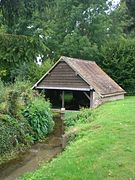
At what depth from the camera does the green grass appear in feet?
33.7

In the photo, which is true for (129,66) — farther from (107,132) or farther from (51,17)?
(107,132)

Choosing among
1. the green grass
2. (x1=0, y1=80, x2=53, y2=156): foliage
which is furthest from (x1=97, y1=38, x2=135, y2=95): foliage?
the green grass

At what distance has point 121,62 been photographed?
138 feet

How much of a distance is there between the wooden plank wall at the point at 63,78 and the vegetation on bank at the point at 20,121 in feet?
29.1

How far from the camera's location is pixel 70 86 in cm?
3136

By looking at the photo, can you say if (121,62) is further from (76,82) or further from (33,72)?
(76,82)

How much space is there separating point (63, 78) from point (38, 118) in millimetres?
11832

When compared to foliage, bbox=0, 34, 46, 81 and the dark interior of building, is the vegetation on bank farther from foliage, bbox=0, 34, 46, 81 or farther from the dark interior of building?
the dark interior of building

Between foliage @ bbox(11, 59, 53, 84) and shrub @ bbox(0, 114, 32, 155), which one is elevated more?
foliage @ bbox(11, 59, 53, 84)

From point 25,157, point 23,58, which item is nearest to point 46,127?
point 25,157

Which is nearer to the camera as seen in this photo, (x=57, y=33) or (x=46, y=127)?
(x=46, y=127)

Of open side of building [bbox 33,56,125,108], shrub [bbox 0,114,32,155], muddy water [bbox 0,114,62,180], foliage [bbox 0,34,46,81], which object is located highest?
foliage [bbox 0,34,46,81]

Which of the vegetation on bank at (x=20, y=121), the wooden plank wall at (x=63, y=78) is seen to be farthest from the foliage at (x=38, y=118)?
the wooden plank wall at (x=63, y=78)

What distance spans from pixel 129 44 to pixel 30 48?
3284 cm
